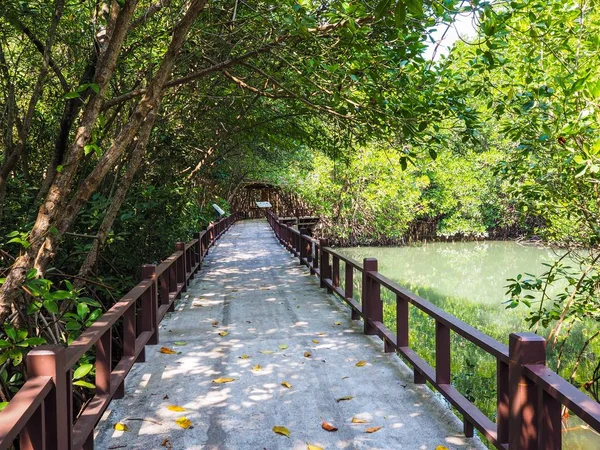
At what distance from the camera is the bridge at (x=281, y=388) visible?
109 inches

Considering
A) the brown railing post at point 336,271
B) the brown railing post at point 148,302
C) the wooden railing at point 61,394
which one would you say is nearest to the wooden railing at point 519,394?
the wooden railing at point 61,394

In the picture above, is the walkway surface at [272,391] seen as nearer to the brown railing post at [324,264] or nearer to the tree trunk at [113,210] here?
the tree trunk at [113,210]

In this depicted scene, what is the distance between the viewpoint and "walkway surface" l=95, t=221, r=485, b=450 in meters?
3.95

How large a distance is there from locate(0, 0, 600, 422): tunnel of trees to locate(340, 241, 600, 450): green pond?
1.62 m

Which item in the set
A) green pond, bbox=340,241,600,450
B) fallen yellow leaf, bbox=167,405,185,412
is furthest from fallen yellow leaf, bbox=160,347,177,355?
green pond, bbox=340,241,600,450

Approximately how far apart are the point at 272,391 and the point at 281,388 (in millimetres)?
108

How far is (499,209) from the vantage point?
37844mm

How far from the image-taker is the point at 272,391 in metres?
4.91

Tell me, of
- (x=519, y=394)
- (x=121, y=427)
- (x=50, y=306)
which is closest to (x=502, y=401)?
(x=519, y=394)

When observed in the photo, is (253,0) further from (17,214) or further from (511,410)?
(511,410)

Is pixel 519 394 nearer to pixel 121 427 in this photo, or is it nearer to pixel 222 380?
pixel 121 427

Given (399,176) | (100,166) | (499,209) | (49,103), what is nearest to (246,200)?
(499,209)

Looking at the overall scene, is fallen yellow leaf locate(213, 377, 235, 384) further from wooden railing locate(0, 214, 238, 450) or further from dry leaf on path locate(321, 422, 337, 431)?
dry leaf on path locate(321, 422, 337, 431)

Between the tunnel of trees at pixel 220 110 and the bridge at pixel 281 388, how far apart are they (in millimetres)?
639
